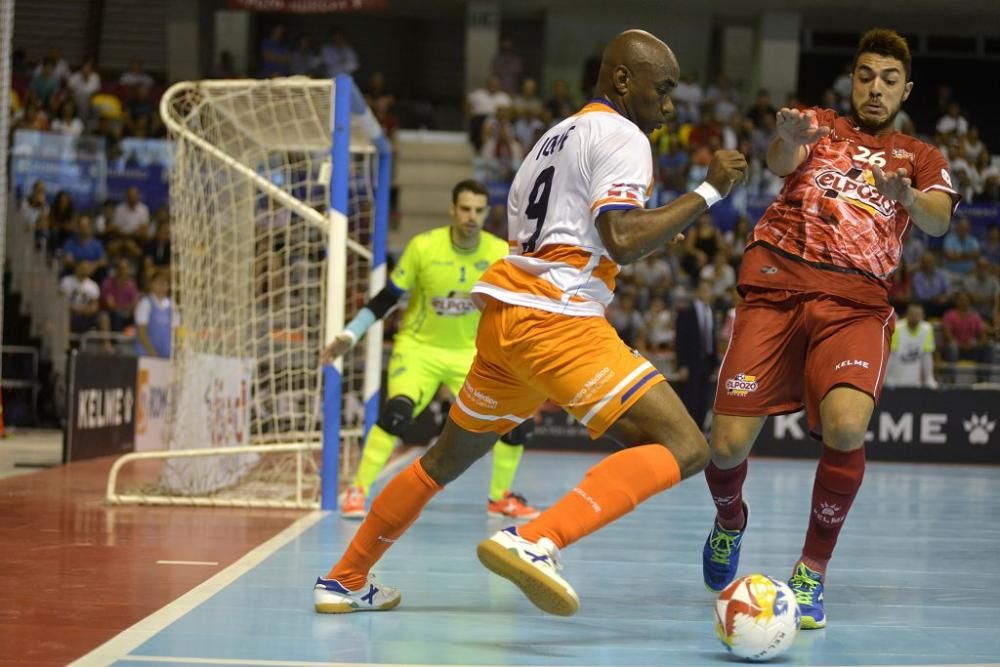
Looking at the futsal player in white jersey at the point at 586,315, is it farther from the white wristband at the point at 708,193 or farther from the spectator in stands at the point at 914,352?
the spectator in stands at the point at 914,352

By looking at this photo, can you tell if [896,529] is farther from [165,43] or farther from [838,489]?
[165,43]

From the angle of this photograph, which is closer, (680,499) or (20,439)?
(680,499)

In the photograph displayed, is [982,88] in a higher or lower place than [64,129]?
higher

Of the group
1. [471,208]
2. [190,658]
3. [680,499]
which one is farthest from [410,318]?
Result: [190,658]

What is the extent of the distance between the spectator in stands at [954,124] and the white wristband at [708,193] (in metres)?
18.6

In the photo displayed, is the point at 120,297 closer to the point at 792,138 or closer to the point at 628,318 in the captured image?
the point at 628,318

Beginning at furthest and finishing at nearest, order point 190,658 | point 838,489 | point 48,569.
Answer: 1. point 48,569
2. point 838,489
3. point 190,658

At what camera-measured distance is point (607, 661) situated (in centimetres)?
380

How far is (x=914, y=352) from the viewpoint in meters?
15.5

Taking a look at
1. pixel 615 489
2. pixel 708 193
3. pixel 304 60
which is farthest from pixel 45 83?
pixel 615 489

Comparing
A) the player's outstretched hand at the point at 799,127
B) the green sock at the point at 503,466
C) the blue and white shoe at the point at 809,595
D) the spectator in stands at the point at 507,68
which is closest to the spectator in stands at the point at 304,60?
the spectator in stands at the point at 507,68

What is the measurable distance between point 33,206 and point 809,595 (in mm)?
14689

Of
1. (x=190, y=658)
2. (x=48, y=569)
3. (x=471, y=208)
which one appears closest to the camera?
(x=190, y=658)

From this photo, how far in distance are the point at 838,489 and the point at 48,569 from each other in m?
3.29
